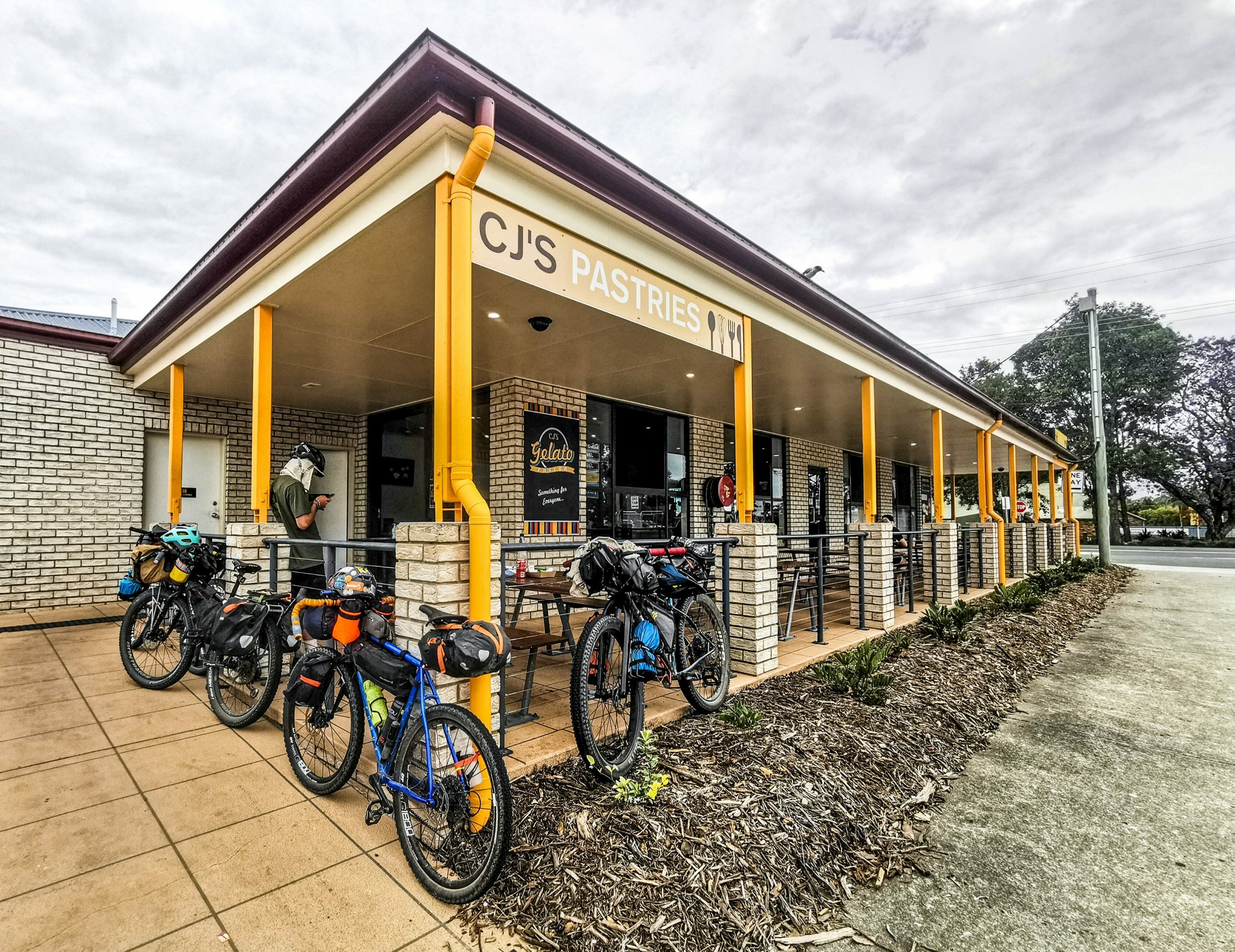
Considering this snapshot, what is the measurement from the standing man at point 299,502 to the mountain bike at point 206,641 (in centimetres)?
34

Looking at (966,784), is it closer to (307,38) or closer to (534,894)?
(534,894)

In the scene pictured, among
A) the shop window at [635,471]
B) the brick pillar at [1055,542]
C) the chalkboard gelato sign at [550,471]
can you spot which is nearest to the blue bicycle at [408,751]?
the chalkboard gelato sign at [550,471]

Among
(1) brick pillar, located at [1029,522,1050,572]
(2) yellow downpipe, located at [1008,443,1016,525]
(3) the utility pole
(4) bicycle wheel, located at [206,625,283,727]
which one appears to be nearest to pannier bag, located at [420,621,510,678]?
(4) bicycle wheel, located at [206,625,283,727]

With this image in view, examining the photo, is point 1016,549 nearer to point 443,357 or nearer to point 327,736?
point 443,357

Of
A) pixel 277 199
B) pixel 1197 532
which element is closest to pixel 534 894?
pixel 277 199

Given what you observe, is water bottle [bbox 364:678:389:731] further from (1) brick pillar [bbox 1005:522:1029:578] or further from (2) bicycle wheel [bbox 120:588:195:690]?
(1) brick pillar [bbox 1005:522:1029:578]

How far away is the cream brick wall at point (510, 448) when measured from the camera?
6.41 m

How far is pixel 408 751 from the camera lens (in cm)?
192

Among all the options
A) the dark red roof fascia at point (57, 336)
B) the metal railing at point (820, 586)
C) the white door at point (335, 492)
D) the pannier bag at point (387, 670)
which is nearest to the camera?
the pannier bag at point (387, 670)

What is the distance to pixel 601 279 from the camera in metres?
3.31

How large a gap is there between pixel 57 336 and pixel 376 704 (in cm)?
674

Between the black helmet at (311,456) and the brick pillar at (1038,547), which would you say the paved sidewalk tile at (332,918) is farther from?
the brick pillar at (1038,547)

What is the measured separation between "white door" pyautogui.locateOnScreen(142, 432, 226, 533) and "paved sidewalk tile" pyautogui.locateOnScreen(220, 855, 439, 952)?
6.50 metres

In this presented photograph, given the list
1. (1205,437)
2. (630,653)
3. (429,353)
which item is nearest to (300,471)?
(429,353)
